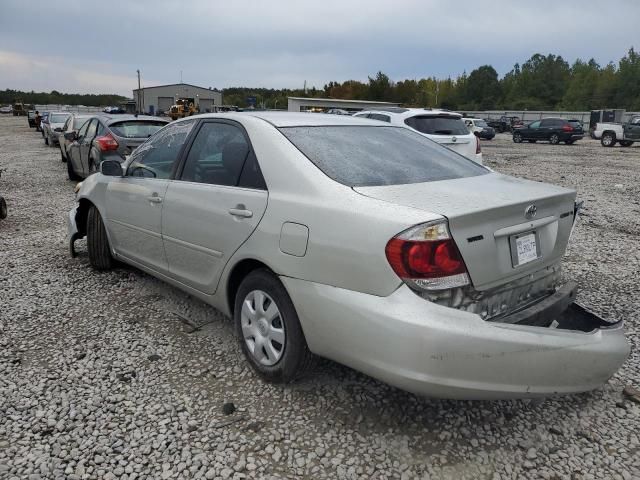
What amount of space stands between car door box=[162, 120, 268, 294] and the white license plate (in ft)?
4.46

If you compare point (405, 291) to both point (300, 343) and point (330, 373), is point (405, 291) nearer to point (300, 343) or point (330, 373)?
point (300, 343)

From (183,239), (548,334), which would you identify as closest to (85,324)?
(183,239)

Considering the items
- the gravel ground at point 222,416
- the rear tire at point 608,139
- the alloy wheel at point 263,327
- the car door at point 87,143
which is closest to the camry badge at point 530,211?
the gravel ground at point 222,416

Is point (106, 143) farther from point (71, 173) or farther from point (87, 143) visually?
point (71, 173)

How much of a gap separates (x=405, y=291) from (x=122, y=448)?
155 centimetres

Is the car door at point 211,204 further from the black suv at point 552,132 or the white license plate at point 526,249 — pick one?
the black suv at point 552,132

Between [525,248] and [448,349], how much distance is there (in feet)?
2.55

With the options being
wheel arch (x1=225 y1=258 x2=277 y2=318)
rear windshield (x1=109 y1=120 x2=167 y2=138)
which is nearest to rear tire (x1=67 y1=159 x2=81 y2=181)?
rear windshield (x1=109 y1=120 x2=167 y2=138)

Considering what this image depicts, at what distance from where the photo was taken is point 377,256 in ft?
7.61

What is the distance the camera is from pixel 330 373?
3.19 metres

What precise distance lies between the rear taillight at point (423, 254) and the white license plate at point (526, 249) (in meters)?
0.49

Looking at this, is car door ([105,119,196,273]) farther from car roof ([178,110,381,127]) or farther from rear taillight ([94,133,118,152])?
rear taillight ([94,133,118,152])

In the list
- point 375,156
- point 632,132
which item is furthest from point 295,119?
point 632,132

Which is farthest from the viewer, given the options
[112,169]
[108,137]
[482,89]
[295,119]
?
[482,89]
